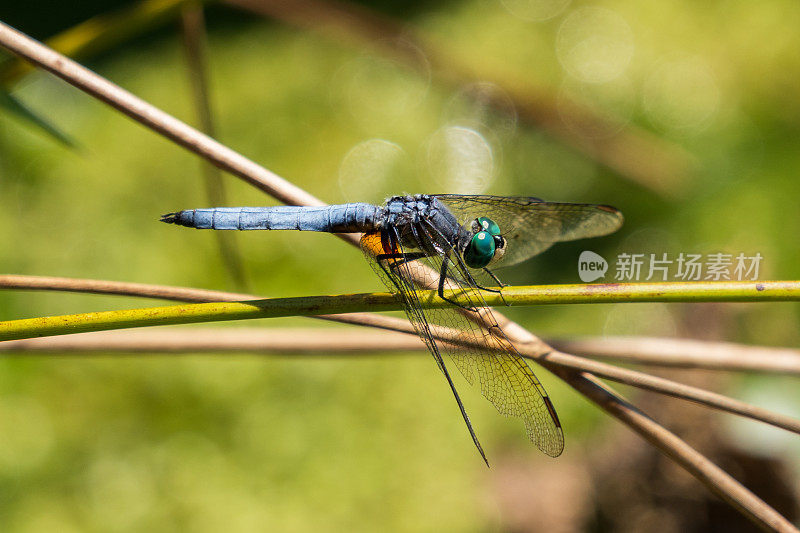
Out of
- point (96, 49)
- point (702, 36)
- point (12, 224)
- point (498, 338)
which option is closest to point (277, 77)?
point (12, 224)

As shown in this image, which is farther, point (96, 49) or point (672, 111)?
point (672, 111)

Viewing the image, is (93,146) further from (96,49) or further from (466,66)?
(466,66)

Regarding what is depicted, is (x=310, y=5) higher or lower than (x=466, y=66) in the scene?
lower

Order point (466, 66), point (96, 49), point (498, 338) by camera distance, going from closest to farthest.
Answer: point (498, 338), point (96, 49), point (466, 66)

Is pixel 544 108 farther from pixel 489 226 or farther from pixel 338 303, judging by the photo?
pixel 338 303

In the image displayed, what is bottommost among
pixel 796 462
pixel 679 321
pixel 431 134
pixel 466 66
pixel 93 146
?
pixel 796 462

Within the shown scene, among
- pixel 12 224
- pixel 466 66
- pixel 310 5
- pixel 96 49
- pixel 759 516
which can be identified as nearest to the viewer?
pixel 759 516

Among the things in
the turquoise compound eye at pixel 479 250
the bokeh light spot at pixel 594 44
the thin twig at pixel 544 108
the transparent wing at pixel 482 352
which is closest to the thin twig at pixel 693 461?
the transparent wing at pixel 482 352
